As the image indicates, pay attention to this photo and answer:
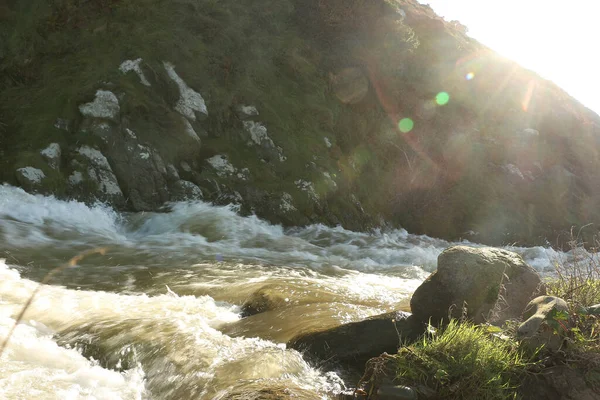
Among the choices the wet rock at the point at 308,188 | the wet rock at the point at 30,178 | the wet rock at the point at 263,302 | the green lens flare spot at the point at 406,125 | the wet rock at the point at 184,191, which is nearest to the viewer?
the wet rock at the point at 263,302

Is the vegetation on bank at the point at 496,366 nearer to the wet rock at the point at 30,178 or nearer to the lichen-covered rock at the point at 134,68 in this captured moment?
the wet rock at the point at 30,178

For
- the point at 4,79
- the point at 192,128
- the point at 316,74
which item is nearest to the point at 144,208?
the point at 192,128

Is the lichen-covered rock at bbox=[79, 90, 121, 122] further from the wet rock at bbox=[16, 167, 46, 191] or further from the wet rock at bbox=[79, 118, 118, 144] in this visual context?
the wet rock at bbox=[16, 167, 46, 191]

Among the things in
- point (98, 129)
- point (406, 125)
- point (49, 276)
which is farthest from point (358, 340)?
point (406, 125)

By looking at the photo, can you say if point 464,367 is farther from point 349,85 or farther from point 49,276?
point 349,85

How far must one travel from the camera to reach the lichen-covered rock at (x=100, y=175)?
506 inches

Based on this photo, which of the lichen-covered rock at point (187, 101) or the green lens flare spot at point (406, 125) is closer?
the lichen-covered rock at point (187, 101)

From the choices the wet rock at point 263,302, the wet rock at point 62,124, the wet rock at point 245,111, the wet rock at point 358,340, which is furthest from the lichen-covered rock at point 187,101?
the wet rock at point 358,340

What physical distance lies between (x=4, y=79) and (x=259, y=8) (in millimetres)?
11596

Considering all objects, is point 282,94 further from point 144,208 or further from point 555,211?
point 555,211

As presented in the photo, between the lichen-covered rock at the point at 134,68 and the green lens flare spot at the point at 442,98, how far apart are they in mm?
14857

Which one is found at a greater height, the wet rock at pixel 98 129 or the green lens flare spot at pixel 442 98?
the green lens flare spot at pixel 442 98

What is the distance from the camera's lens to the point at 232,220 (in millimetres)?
13836

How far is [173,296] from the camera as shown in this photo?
7797 mm
